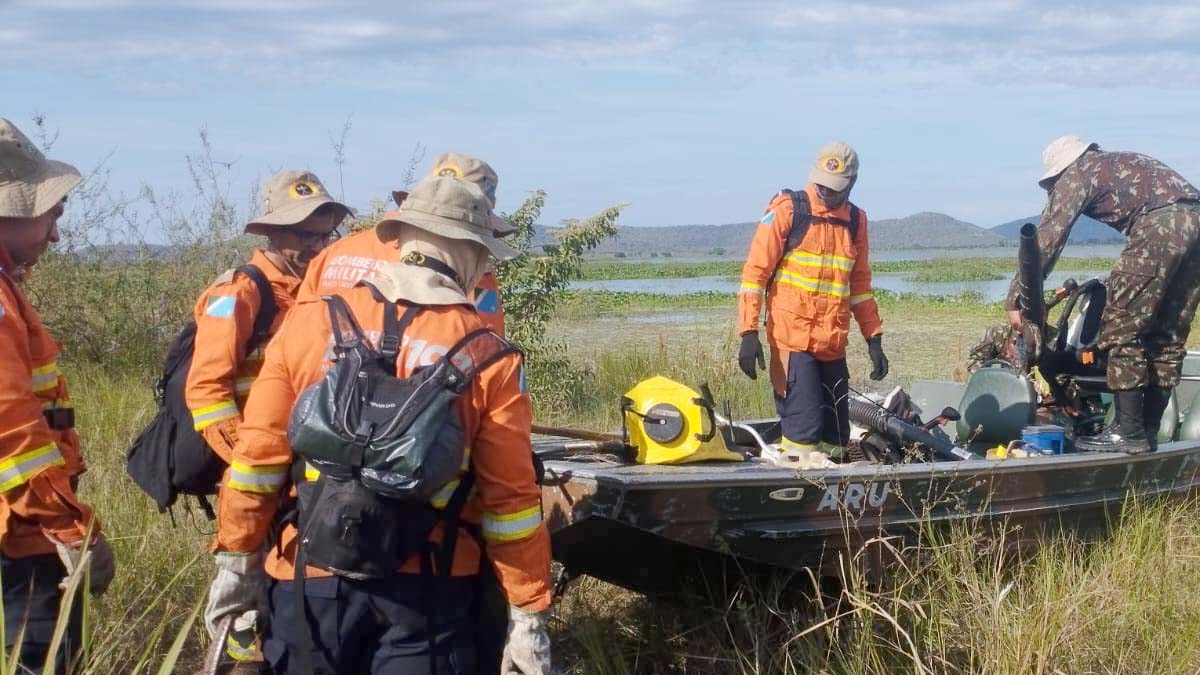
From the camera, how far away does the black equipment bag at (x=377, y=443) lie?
2.22 m

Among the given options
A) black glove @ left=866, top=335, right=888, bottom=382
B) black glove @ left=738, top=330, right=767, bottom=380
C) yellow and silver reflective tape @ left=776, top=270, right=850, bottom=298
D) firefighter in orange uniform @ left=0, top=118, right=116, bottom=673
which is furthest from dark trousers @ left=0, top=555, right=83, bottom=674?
black glove @ left=866, top=335, right=888, bottom=382

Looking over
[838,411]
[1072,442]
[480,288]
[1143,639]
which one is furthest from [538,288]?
[1143,639]

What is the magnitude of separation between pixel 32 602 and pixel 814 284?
396cm

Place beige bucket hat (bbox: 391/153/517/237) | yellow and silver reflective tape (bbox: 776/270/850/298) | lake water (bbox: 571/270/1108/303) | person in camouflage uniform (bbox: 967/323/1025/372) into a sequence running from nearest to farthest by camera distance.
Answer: beige bucket hat (bbox: 391/153/517/237)
yellow and silver reflective tape (bbox: 776/270/850/298)
person in camouflage uniform (bbox: 967/323/1025/372)
lake water (bbox: 571/270/1108/303)

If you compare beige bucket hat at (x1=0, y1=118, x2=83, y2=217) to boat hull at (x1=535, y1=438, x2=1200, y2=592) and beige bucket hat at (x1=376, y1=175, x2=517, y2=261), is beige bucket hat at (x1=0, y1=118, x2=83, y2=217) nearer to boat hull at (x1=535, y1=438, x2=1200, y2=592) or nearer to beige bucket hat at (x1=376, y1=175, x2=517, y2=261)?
beige bucket hat at (x1=376, y1=175, x2=517, y2=261)

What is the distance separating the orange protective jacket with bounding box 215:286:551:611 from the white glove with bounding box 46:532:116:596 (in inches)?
11.8

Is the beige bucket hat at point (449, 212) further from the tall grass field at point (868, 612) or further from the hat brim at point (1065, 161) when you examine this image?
the hat brim at point (1065, 161)

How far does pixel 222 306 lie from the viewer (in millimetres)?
3262

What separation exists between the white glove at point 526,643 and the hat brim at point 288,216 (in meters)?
1.62

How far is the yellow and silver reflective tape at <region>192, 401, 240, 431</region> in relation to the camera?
3.19m

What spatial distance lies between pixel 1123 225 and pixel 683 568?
294cm

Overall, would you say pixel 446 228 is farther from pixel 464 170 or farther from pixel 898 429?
pixel 898 429

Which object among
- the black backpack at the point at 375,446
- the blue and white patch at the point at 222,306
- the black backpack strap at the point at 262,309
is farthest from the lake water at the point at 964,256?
the black backpack at the point at 375,446

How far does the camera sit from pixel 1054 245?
17.6 feet
